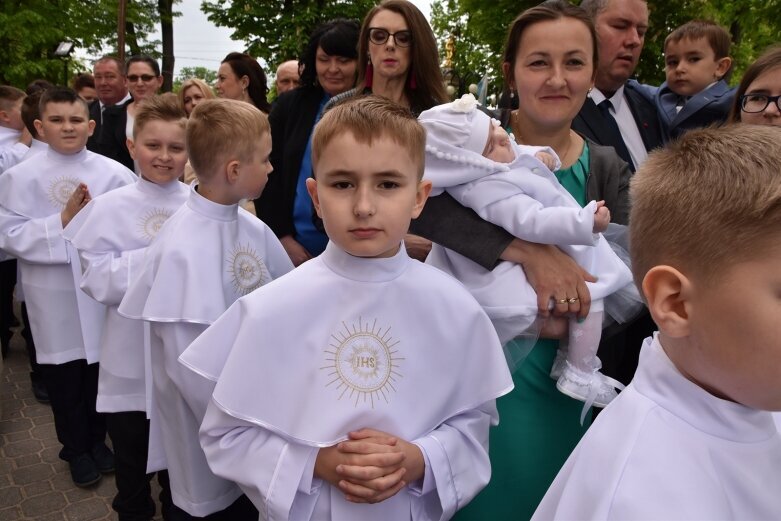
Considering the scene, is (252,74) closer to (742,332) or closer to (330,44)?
(330,44)

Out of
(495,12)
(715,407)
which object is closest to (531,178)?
(715,407)

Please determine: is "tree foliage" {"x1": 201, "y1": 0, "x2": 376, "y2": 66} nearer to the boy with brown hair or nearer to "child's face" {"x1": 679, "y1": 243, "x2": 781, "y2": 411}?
the boy with brown hair

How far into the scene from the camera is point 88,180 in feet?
13.2

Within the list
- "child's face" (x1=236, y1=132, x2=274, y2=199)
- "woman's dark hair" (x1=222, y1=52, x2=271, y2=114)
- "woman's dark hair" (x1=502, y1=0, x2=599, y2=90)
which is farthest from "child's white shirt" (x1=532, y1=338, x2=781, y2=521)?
"woman's dark hair" (x1=222, y1=52, x2=271, y2=114)

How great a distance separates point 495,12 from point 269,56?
998cm

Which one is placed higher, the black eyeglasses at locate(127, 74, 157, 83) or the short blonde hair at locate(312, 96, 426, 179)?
the short blonde hair at locate(312, 96, 426, 179)

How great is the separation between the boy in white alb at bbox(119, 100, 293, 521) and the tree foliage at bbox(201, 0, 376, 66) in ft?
59.1

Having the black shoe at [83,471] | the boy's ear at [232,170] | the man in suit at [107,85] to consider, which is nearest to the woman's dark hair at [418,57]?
the boy's ear at [232,170]

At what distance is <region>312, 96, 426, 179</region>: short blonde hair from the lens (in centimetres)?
171

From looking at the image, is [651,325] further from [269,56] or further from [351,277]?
[269,56]

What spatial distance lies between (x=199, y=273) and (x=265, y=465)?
3.26ft

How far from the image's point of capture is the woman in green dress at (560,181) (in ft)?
6.57

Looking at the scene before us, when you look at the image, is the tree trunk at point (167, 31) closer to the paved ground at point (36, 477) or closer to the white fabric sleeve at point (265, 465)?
the paved ground at point (36, 477)

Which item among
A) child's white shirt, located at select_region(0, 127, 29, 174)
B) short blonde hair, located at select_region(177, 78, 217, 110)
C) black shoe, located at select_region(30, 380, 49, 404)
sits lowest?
black shoe, located at select_region(30, 380, 49, 404)
